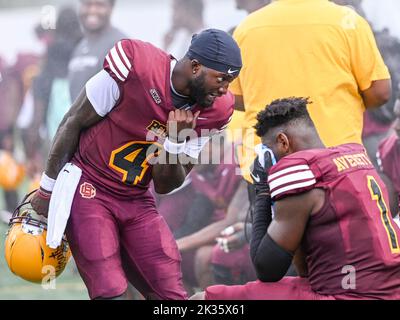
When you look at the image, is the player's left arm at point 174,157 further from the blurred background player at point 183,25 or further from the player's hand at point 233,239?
the blurred background player at point 183,25

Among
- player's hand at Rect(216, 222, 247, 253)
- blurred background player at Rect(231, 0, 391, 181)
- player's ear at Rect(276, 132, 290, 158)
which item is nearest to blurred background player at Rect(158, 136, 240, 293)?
player's hand at Rect(216, 222, 247, 253)

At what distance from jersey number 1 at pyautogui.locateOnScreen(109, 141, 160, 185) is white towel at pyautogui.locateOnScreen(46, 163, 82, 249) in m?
0.20

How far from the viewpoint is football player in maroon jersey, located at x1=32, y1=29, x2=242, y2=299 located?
5059mm

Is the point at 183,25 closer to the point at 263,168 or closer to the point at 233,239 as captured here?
the point at 233,239

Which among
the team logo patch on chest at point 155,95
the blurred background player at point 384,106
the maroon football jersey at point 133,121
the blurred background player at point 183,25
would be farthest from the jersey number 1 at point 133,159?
the blurred background player at point 183,25

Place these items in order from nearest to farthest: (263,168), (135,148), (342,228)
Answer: (342,228) < (263,168) < (135,148)

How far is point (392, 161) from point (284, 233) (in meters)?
2.91

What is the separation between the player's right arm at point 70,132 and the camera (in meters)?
5.18

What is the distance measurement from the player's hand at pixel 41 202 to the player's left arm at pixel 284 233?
1264mm

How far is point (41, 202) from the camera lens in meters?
5.36

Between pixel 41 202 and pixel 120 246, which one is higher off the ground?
pixel 41 202

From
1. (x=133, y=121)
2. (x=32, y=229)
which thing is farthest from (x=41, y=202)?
(x=133, y=121)

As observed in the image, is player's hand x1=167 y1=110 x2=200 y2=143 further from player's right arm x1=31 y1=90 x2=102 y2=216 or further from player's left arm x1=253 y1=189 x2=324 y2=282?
player's left arm x1=253 y1=189 x2=324 y2=282
